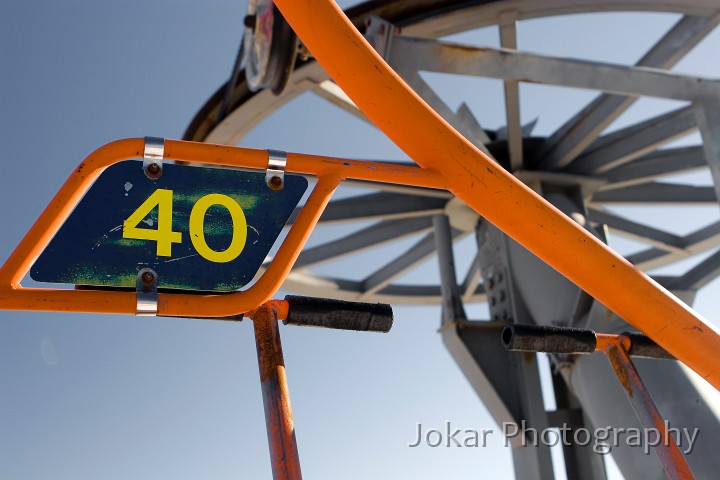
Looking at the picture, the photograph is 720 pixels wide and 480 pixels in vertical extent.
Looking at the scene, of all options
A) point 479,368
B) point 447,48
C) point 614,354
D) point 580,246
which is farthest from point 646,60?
point 580,246

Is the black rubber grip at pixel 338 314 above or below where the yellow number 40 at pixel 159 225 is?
below

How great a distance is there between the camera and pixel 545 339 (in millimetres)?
2416

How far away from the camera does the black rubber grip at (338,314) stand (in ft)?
6.58

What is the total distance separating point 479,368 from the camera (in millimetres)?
6551

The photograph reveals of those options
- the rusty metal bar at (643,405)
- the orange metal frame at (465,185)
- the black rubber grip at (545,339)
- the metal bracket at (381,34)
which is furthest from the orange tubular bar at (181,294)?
the metal bracket at (381,34)

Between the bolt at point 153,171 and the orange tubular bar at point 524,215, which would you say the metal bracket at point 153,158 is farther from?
the orange tubular bar at point 524,215

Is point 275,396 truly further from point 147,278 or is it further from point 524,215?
point 524,215

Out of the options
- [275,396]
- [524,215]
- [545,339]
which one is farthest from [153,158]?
[545,339]

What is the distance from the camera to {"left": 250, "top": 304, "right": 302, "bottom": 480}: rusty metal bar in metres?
1.68

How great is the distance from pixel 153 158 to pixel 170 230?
17 centimetres

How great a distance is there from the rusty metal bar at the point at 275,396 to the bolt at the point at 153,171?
446 millimetres

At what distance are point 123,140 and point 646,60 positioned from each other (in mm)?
5419

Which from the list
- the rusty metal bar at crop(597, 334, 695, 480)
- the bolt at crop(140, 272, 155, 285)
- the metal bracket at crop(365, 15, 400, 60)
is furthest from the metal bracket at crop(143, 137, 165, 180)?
the metal bracket at crop(365, 15, 400, 60)

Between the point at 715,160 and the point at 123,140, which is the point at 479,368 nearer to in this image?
the point at 715,160
